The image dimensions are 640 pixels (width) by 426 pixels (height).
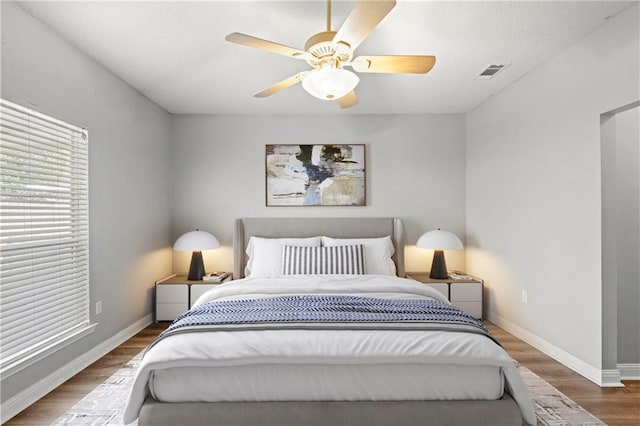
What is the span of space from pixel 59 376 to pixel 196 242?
5.98 ft

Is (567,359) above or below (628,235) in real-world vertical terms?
below

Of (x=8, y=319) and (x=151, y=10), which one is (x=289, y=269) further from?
(x=151, y=10)

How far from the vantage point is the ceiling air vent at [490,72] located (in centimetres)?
328

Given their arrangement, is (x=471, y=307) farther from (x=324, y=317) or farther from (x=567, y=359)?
(x=324, y=317)

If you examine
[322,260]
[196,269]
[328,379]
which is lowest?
[328,379]

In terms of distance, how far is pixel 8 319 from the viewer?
7.42ft

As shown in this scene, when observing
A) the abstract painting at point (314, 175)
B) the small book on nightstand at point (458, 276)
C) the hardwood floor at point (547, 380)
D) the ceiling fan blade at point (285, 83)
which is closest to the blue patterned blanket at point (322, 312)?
the hardwood floor at point (547, 380)

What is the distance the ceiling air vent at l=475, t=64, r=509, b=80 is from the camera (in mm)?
3275

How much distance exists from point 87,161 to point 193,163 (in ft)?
5.73

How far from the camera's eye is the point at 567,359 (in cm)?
301

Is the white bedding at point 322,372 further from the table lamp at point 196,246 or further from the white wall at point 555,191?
the table lamp at point 196,246

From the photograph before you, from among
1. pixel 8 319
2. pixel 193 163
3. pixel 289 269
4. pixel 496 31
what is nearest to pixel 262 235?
pixel 289 269

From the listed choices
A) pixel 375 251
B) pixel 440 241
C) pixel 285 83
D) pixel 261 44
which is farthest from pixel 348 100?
pixel 440 241

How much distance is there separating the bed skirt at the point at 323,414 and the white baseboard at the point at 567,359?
133 centimetres
